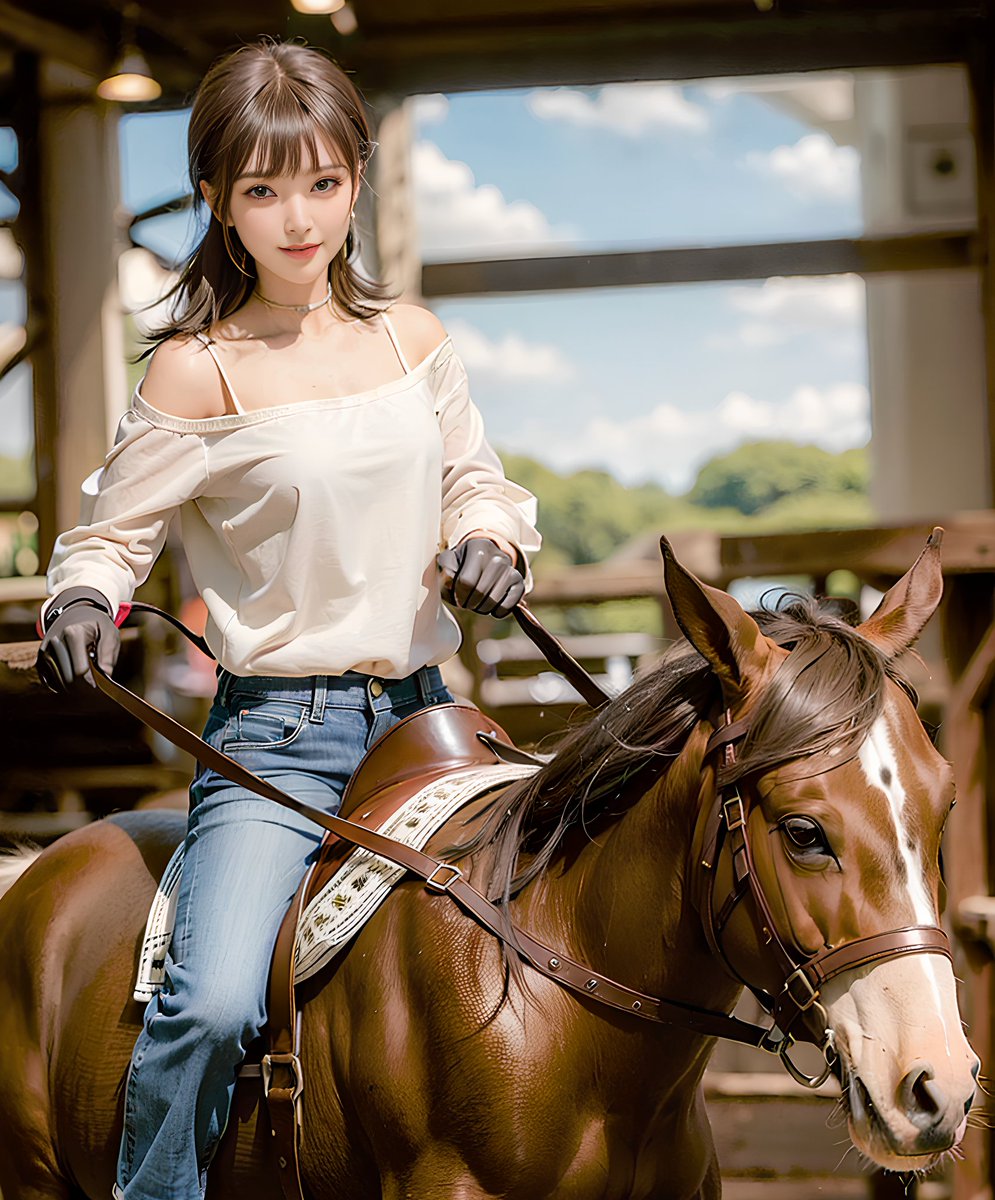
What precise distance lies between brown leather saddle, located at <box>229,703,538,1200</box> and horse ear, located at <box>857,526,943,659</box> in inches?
24.4

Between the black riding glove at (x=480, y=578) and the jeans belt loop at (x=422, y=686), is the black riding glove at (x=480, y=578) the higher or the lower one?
the higher one

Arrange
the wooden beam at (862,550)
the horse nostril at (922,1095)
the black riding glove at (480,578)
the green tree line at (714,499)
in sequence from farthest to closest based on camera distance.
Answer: the green tree line at (714,499) < the wooden beam at (862,550) < the black riding glove at (480,578) < the horse nostril at (922,1095)

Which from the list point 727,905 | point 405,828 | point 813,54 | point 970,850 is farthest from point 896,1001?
point 813,54

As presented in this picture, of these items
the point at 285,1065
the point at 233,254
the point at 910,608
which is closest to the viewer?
the point at 910,608

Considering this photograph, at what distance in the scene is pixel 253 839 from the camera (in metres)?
1.82

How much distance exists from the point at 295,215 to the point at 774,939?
3.81 ft

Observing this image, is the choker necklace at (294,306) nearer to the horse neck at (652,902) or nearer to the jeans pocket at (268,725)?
the jeans pocket at (268,725)

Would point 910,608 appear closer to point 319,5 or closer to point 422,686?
point 422,686

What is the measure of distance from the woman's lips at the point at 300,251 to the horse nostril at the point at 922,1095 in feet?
4.36

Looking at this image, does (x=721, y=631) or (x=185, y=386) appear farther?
(x=185, y=386)

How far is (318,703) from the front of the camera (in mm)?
1934

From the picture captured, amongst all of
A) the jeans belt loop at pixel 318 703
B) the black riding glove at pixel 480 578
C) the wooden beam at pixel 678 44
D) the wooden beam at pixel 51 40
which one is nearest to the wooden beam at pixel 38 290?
the wooden beam at pixel 51 40

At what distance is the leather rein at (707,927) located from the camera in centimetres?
139

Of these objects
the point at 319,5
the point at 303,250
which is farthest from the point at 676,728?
the point at 319,5
